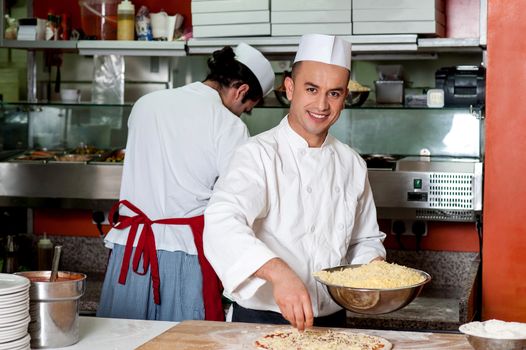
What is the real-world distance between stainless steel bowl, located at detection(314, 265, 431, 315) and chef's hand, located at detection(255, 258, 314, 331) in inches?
4.6

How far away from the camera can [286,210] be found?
260 centimetres

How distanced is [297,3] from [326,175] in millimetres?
1564

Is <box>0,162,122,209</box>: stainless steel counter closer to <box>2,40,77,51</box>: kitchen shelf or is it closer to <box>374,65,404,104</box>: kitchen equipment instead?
<box>2,40,77,51</box>: kitchen shelf

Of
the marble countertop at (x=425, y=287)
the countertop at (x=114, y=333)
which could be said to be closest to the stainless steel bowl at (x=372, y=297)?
the countertop at (x=114, y=333)

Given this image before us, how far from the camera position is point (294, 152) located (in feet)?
8.75

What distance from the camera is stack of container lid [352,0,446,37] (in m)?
3.88

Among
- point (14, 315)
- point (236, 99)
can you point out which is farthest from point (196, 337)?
point (236, 99)

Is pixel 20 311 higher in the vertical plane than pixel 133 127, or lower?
lower

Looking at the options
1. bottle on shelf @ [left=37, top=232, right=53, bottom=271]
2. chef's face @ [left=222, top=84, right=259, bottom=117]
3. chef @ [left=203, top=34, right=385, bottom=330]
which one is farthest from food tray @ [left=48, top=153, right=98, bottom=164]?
chef @ [left=203, top=34, right=385, bottom=330]

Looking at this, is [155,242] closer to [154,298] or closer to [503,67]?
[154,298]

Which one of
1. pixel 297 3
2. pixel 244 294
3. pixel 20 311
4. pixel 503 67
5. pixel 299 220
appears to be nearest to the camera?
pixel 20 311

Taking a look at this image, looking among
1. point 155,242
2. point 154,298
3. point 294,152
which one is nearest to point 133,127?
point 155,242

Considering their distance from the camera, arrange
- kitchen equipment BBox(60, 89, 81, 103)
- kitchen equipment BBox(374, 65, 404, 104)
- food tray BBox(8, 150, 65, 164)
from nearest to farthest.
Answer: kitchen equipment BBox(374, 65, 404, 104), food tray BBox(8, 150, 65, 164), kitchen equipment BBox(60, 89, 81, 103)

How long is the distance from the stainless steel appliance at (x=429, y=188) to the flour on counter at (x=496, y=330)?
1.67 m
